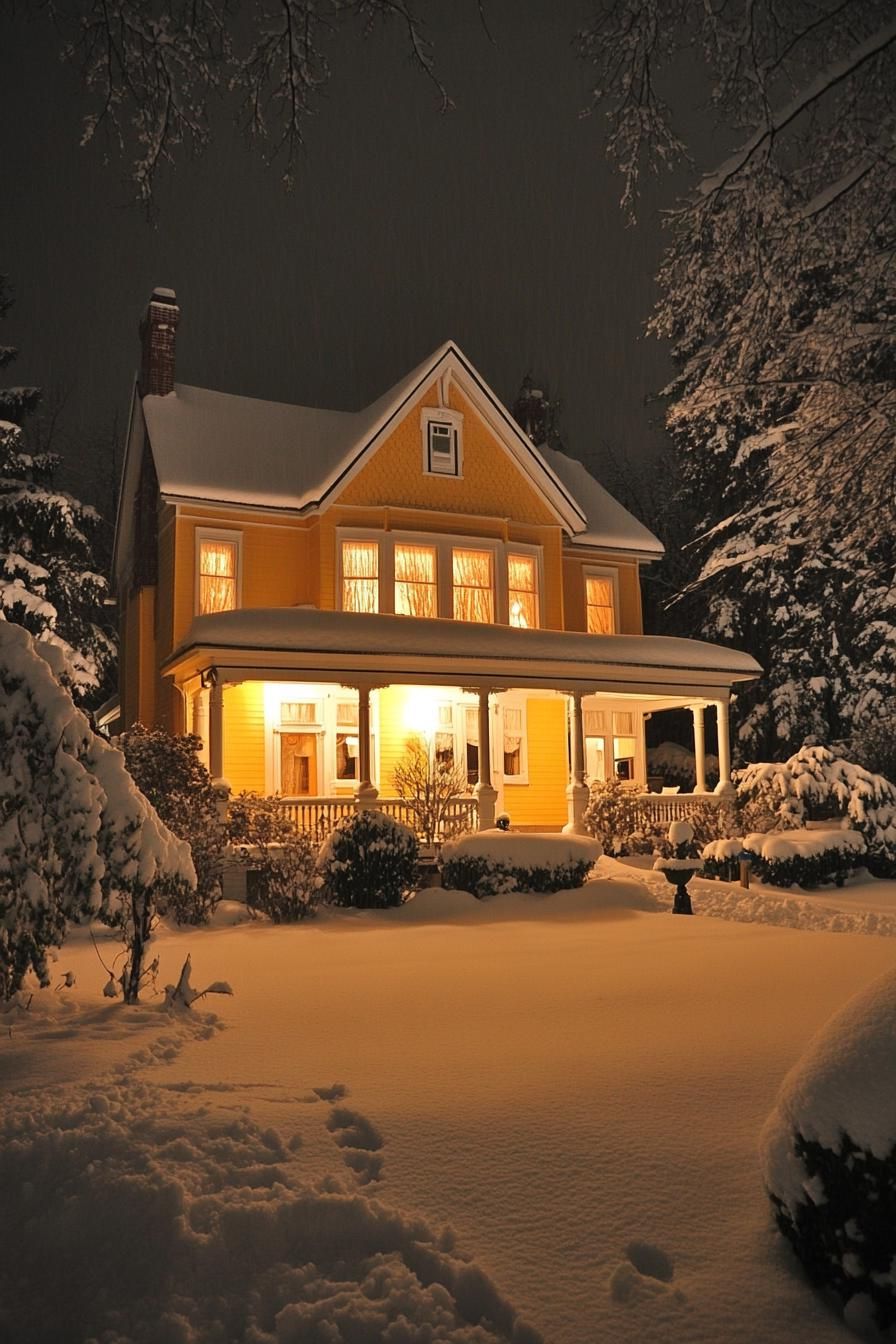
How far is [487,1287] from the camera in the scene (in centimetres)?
330

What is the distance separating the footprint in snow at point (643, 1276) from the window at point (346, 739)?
715 inches

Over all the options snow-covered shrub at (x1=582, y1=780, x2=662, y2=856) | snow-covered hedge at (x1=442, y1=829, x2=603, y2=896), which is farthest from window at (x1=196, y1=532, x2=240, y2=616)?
snow-covered hedge at (x1=442, y1=829, x2=603, y2=896)

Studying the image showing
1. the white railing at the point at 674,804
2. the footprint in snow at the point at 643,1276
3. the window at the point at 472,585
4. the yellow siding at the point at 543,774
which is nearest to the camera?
the footprint in snow at the point at 643,1276

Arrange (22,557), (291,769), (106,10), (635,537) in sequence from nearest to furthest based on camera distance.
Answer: (106,10) < (291,769) < (22,557) < (635,537)

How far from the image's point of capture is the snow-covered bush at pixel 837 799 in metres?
19.4

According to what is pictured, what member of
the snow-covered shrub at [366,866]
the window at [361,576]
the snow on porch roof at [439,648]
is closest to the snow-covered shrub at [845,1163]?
the snow-covered shrub at [366,866]

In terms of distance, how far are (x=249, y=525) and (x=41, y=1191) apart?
1911 cm

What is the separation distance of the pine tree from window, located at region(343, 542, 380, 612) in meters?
5.85

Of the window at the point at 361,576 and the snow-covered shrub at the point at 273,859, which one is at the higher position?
the window at the point at 361,576

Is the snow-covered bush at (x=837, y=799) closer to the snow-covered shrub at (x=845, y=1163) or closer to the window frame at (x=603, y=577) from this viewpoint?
the window frame at (x=603, y=577)

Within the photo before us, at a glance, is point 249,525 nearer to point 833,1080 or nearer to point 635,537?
point 635,537

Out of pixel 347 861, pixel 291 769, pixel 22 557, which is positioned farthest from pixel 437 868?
pixel 22 557

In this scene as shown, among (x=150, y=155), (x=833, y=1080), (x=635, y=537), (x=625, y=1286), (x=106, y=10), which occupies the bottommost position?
(x=625, y=1286)

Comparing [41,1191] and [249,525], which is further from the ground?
[249,525]
